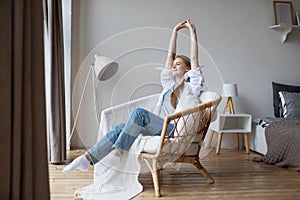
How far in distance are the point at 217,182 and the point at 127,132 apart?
83cm

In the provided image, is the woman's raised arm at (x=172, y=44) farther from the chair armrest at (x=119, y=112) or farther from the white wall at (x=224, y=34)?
the white wall at (x=224, y=34)

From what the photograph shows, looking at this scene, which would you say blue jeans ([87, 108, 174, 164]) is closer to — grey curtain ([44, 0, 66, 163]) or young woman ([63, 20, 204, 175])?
young woman ([63, 20, 204, 175])

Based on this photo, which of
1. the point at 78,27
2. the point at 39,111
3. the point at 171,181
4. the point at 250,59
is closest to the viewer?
the point at 39,111

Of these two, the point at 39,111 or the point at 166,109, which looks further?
the point at 166,109

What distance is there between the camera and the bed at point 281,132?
310 centimetres

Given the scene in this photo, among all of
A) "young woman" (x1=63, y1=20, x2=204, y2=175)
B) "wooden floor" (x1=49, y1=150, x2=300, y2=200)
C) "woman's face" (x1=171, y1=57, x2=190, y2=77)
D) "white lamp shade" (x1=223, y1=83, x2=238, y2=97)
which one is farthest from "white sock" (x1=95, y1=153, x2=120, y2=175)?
"white lamp shade" (x1=223, y1=83, x2=238, y2=97)

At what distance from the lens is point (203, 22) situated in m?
4.30

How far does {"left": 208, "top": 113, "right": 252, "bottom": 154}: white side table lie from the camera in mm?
3855

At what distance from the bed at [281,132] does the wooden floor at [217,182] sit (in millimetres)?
120

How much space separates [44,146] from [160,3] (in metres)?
3.39

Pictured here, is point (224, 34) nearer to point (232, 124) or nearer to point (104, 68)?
point (232, 124)
